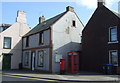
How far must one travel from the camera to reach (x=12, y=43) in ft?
94.5

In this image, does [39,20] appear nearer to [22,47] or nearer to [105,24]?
[22,47]

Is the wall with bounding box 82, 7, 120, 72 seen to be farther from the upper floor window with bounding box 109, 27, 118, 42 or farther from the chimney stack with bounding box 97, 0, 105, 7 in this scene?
the chimney stack with bounding box 97, 0, 105, 7

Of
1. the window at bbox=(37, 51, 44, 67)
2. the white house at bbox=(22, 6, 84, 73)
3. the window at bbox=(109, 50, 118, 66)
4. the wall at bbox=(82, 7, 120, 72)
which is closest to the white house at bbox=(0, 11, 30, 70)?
the white house at bbox=(22, 6, 84, 73)

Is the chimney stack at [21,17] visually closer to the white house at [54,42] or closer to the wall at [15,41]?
the wall at [15,41]

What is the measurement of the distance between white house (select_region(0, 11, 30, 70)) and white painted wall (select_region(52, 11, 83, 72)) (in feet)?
32.6

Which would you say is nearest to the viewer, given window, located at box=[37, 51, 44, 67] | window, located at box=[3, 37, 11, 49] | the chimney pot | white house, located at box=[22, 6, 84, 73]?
white house, located at box=[22, 6, 84, 73]

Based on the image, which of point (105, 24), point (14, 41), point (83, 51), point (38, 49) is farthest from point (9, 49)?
point (105, 24)

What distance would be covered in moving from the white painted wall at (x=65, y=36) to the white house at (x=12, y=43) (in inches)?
391

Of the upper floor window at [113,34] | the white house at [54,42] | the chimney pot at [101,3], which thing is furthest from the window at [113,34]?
the white house at [54,42]

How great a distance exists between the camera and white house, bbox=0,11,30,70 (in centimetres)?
2780

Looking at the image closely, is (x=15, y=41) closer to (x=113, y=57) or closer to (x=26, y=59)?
(x=26, y=59)

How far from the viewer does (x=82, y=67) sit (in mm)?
24625

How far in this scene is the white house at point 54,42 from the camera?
21.8 metres

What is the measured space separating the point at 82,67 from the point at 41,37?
7.68 m
